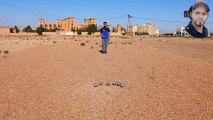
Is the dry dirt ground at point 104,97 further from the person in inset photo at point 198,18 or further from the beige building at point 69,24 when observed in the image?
the beige building at point 69,24

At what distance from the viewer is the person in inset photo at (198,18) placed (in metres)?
7.00

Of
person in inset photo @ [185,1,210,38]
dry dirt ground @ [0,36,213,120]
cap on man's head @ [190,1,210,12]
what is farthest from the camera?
cap on man's head @ [190,1,210,12]

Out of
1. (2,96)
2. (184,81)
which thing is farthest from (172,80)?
(2,96)

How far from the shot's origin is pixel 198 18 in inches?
284

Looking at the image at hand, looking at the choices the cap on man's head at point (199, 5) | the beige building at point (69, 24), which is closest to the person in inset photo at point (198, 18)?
the cap on man's head at point (199, 5)

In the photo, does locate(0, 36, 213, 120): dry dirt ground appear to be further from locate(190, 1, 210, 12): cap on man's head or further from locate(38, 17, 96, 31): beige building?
locate(38, 17, 96, 31): beige building

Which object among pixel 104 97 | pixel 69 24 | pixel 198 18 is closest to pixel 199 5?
pixel 198 18

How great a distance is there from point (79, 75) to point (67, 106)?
325 centimetres

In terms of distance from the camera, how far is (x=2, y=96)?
5602mm

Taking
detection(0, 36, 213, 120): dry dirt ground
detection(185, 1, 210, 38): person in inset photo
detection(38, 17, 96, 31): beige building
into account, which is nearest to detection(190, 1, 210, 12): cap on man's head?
→ detection(185, 1, 210, 38): person in inset photo

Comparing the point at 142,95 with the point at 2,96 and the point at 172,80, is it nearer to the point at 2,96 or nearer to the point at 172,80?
the point at 172,80

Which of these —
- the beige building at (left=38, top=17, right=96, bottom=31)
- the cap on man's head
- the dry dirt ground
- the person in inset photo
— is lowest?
the dry dirt ground

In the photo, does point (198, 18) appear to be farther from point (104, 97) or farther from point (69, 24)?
point (69, 24)

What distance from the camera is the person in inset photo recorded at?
6998 mm
